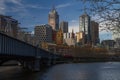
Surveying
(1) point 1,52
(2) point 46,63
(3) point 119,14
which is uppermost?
(3) point 119,14

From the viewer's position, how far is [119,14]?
14430 millimetres

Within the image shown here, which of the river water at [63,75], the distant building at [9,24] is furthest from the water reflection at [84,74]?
the distant building at [9,24]

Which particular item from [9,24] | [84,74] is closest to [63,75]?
[84,74]

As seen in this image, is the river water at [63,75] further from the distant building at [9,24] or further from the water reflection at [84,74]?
the distant building at [9,24]

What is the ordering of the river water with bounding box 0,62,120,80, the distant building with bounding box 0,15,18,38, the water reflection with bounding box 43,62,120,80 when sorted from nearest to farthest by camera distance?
the water reflection with bounding box 43,62,120,80
the river water with bounding box 0,62,120,80
the distant building with bounding box 0,15,18,38

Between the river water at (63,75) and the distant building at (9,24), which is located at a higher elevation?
the distant building at (9,24)

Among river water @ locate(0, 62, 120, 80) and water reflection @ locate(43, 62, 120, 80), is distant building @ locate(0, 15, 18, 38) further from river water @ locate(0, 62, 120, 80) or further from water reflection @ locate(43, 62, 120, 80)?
water reflection @ locate(43, 62, 120, 80)

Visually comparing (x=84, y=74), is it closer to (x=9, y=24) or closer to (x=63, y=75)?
(x=63, y=75)

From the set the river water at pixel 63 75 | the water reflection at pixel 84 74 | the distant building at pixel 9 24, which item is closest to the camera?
the water reflection at pixel 84 74

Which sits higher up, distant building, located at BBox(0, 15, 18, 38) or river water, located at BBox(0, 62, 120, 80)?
distant building, located at BBox(0, 15, 18, 38)

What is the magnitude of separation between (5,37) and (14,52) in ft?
32.4

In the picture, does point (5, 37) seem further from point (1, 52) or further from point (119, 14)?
point (119, 14)

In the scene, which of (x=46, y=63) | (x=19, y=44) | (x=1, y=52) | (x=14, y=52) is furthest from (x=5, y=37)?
(x=46, y=63)

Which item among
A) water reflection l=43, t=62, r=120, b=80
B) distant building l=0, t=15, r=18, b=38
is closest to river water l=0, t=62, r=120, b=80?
water reflection l=43, t=62, r=120, b=80
